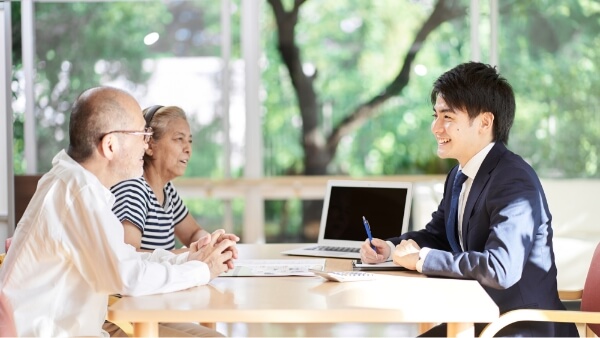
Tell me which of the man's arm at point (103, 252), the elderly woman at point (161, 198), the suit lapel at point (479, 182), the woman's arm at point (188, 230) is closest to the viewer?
the man's arm at point (103, 252)

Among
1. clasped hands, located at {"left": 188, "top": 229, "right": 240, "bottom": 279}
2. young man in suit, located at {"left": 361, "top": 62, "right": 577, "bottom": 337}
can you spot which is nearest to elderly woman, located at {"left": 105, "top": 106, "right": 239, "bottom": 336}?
clasped hands, located at {"left": 188, "top": 229, "right": 240, "bottom": 279}

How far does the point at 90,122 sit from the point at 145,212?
0.84 m

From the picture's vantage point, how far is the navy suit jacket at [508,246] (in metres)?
2.55

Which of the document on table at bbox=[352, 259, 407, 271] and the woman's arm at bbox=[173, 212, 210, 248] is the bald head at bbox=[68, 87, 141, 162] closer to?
the document on table at bbox=[352, 259, 407, 271]

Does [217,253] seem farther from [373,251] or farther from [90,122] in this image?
[373,251]

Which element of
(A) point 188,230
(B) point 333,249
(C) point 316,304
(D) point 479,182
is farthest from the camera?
(A) point 188,230

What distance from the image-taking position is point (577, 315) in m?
2.49

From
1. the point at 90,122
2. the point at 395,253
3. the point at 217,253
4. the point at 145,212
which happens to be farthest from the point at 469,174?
the point at 90,122

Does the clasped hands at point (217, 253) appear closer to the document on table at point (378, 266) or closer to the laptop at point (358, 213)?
the document on table at point (378, 266)

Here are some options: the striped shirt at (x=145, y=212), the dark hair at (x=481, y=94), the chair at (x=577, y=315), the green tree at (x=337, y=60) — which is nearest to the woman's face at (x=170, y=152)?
the striped shirt at (x=145, y=212)

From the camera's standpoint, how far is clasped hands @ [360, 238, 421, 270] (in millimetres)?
2713

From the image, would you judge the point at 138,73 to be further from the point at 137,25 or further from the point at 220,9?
the point at 220,9

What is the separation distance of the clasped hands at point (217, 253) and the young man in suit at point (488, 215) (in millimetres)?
514

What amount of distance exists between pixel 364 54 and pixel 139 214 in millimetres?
3933
